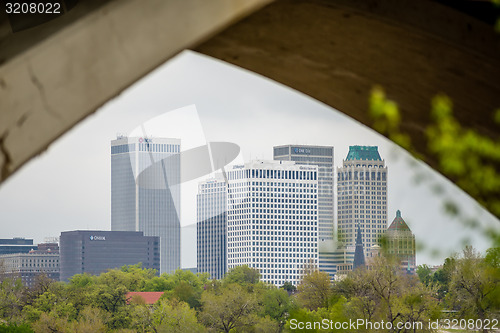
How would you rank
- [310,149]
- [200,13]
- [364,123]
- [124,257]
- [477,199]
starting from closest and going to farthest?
[200,13]
[477,199]
[364,123]
[124,257]
[310,149]

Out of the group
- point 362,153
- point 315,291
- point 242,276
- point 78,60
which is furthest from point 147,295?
point 362,153

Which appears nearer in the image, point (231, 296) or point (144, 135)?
point (231, 296)

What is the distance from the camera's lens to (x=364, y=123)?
176 inches

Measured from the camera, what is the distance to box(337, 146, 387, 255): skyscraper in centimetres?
15125

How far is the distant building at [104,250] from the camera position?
450 ft

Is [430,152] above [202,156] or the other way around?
the other way around

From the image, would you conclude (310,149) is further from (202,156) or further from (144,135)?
(144,135)

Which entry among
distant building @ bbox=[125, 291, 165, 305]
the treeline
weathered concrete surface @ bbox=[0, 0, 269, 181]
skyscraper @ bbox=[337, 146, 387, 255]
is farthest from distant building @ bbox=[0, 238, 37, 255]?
weathered concrete surface @ bbox=[0, 0, 269, 181]

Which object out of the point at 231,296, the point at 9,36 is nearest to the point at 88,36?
the point at 9,36

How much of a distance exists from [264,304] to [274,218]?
8360 centimetres

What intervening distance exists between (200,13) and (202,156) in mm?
148842

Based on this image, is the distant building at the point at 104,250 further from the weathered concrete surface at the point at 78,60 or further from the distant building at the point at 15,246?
the weathered concrete surface at the point at 78,60

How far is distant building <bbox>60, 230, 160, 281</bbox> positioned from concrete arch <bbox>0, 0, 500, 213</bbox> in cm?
13487

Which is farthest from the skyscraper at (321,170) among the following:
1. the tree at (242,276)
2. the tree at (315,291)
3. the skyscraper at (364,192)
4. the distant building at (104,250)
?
the tree at (315,291)
